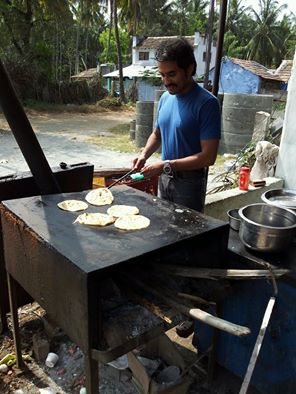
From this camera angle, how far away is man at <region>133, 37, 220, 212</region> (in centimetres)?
244

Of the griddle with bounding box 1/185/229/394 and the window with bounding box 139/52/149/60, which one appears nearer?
the griddle with bounding box 1/185/229/394

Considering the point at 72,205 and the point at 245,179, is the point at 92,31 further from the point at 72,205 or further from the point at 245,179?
the point at 72,205

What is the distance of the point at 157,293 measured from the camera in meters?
1.59

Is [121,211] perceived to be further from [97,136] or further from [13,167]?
[97,136]

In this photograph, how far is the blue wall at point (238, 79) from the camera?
19.0 meters

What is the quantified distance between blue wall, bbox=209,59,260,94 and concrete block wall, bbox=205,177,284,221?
15.7m

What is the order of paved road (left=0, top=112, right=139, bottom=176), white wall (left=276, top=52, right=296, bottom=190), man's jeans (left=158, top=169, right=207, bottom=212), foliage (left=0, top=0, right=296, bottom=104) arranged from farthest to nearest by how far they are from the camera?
foliage (left=0, top=0, right=296, bottom=104) → paved road (left=0, top=112, right=139, bottom=176) → white wall (left=276, top=52, right=296, bottom=190) → man's jeans (left=158, top=169, right=207, bottom=212)

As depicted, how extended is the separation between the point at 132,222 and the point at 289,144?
3215mm

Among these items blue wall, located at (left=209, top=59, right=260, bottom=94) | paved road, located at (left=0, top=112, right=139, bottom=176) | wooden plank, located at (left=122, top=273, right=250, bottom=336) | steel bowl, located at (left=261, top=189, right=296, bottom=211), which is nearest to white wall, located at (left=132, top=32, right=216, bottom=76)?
blue wall, located at (left=209, top=59, right=260, bottom=94)

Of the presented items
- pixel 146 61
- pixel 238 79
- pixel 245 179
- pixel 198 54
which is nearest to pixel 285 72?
pixel 238 79

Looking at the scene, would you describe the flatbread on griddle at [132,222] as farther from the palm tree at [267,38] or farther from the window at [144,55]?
the palm tree at [267,38]

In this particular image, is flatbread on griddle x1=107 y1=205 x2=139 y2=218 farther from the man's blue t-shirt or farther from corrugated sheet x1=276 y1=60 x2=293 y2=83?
corrugated sheet x1=276 y1=60 x2=293 y2=83

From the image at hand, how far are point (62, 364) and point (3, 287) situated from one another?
708 millimetres

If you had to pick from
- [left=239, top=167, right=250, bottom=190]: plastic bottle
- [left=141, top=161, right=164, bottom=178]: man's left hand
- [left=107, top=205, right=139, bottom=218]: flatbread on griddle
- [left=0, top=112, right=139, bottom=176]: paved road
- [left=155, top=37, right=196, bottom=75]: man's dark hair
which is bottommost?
[left=0, top=112, right=139, bottom=176]: paved road
